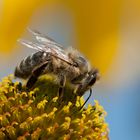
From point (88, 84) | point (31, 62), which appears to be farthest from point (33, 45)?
point (88, 84)

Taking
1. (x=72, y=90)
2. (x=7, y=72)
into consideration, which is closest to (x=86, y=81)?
(x=72, y=90)

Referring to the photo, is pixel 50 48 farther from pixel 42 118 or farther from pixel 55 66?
pixel 42 118

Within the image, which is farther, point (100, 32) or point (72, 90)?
point (100, 32)

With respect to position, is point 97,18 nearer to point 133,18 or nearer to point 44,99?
point 133,18

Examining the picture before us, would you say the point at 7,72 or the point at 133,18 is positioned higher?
the point at 133,18

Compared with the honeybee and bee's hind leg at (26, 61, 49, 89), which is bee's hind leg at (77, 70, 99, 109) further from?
bee's hind leg at (26, 61, 49, 89)

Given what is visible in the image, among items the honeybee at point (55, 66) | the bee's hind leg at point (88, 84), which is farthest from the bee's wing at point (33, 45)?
the bee's hind leg at point (88, 84)

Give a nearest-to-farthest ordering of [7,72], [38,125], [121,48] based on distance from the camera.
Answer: [38,125]
[7,72]
[121,48]

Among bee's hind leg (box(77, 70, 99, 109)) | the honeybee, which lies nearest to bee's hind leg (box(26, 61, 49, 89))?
the honeybee
